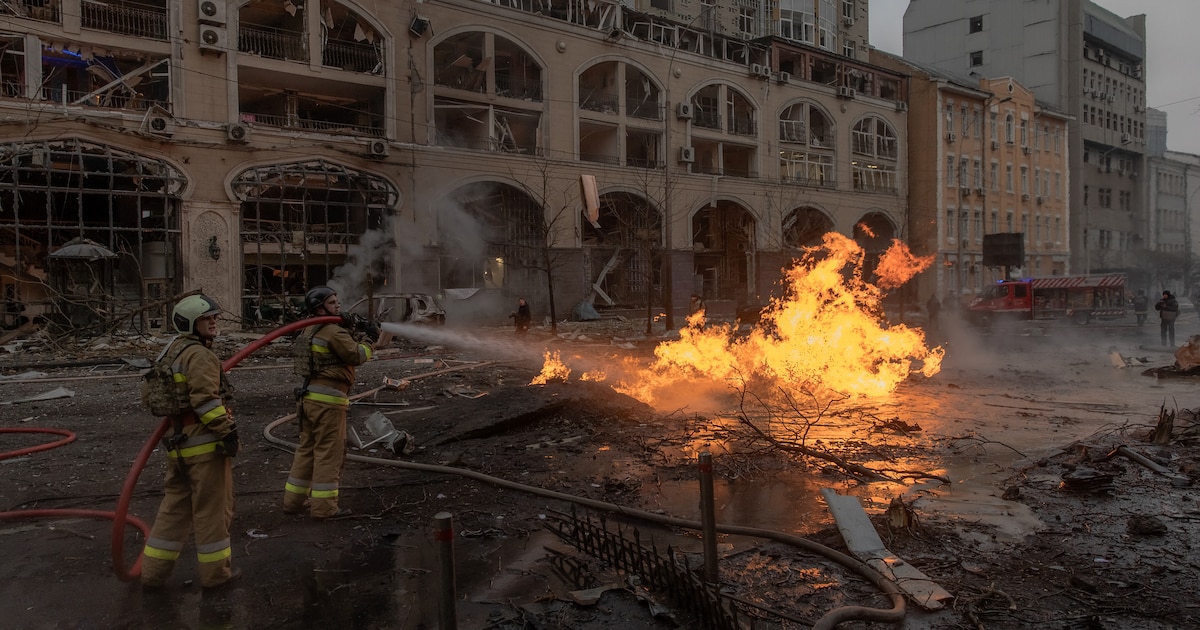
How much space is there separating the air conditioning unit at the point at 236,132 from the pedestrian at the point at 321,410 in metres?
21.1

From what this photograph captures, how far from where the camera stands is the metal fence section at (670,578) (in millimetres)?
4062

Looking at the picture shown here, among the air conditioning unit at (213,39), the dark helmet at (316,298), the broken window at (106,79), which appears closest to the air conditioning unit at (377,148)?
the air conditioning unit at (213,39)

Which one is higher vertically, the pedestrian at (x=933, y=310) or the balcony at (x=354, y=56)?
the balcony at (x=354, y=56)

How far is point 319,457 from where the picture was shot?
19.3 ft

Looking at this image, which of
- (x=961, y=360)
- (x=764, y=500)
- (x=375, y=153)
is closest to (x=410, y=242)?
(x=375, y=153)

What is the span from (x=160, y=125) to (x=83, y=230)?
402 cm

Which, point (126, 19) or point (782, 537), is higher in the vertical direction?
point (126, 19)

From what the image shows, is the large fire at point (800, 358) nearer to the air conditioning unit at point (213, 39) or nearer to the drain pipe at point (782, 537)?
the drain pipe at point (782, 537)

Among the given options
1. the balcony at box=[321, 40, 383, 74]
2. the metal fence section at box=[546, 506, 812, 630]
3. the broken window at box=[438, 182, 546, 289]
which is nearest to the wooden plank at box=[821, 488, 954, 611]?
the metal fence section at box=[546, 506, 812, 630]

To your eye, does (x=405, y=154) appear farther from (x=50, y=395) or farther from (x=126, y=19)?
(x=50, y=395)

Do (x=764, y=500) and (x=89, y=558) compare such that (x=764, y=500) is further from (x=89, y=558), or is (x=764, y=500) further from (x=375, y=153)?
(x=375, y=153)

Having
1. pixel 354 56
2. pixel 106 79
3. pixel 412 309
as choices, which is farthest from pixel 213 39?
pixel 412 309

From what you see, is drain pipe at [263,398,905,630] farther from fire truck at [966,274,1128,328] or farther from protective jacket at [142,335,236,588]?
fire truck at [966,274,1128,328]

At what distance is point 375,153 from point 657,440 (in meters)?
21.2
